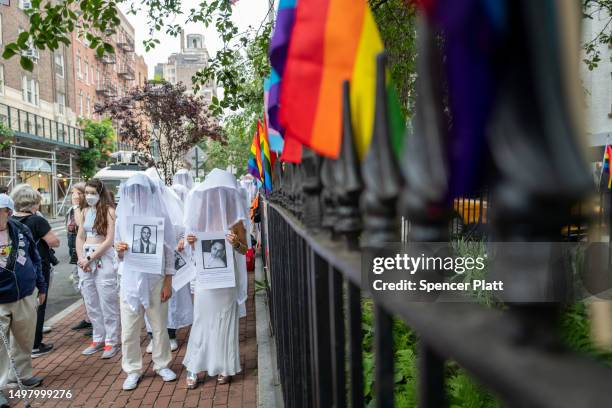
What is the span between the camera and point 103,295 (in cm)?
621

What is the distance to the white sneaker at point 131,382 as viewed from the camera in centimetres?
504

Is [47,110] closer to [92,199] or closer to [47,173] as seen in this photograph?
[47,173]

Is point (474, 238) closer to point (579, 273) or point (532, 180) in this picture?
point (579, 273)

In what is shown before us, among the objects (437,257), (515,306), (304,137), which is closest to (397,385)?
(304,137)

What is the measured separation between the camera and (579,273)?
396 cm

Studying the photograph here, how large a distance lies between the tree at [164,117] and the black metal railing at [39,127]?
1409 cm

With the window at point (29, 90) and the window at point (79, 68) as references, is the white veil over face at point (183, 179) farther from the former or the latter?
the window at point (79, 68)

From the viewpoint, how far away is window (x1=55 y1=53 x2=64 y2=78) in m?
37.7

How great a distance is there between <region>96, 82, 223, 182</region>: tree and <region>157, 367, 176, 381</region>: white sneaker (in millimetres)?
11736

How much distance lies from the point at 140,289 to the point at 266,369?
1619mm

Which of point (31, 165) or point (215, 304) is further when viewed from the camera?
point (31, 165)

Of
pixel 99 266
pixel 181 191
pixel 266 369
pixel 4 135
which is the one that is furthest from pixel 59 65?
pixel 266 369

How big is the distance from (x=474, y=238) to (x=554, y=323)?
5210mm

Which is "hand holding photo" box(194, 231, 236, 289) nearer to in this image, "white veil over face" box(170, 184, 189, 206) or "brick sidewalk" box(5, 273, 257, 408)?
"brick sidewalk" box(5, 273, 257, 408)
